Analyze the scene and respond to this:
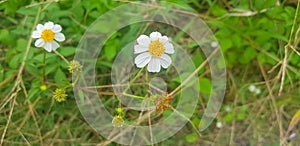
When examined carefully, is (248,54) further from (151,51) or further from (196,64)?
(151,51)

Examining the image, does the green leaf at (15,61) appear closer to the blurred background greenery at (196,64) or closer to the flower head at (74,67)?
the blurred background greenery at (196,64)

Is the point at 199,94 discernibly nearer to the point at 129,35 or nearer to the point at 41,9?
the point at 129,35

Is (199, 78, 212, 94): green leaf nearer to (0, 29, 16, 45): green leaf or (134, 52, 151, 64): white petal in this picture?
(134, 52, 151, 64): white petal

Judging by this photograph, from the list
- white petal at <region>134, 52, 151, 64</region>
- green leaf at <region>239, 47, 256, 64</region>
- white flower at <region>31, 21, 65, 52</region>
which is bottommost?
green leaf at <region>239, 47, 256, 64</region>

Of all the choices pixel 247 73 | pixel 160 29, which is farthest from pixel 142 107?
pixel 247 73

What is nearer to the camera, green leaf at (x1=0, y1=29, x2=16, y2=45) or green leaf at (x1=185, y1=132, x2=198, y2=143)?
green leaf at (x1=0, y1=29, x2=16, y2=45)

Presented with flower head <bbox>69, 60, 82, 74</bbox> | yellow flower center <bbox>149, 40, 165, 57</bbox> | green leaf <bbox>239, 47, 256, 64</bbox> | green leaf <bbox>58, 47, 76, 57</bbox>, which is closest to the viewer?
yellow flower center <bbox>149, 40, 165, 57</bbox>

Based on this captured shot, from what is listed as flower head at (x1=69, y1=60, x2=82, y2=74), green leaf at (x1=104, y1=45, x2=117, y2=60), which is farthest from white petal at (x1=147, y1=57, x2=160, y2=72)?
green leaf at (x1=104, y1=45, x2=117, y2=60)
